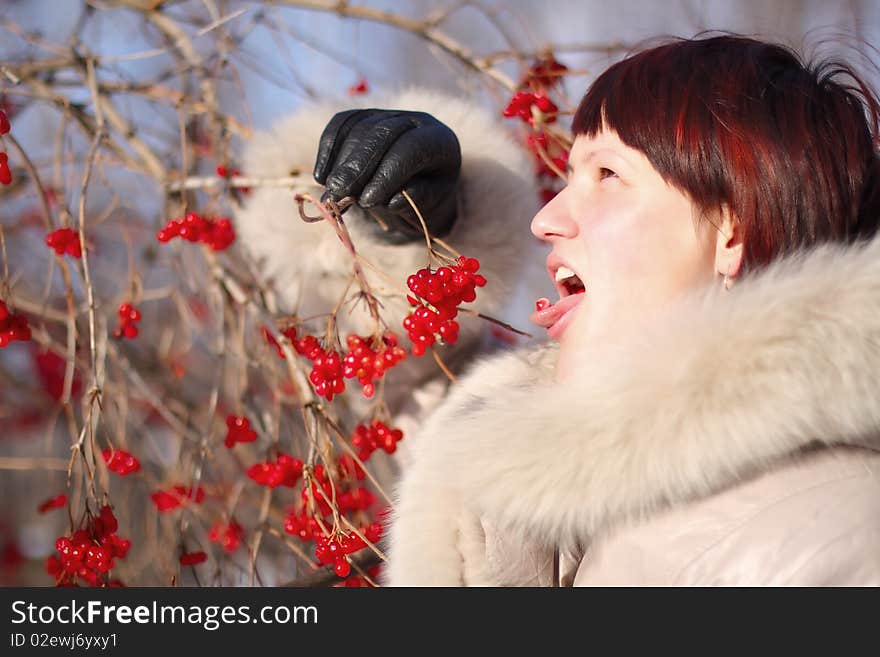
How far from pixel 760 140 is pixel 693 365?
0.25 m

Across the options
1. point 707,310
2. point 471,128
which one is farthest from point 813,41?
point 471,128

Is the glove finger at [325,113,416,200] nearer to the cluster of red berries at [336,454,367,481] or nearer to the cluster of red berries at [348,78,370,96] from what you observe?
the cluster of red berries at [336,454,367,481]

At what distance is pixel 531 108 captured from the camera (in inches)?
53.5

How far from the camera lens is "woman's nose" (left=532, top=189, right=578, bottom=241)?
1001 millimetres

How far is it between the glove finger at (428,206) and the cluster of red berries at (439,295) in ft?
0.44

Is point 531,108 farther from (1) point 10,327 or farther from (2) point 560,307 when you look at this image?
(1) point 10,327

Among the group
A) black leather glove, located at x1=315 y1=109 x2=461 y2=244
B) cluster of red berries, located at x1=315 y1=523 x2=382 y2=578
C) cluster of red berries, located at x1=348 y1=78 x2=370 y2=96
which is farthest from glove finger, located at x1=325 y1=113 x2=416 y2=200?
cluster of red berries, located at x1=348 y1=78 x2=370 y2=96

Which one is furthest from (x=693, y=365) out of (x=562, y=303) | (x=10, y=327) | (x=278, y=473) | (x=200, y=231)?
(x=10, y=327)

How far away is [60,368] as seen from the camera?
2574mm

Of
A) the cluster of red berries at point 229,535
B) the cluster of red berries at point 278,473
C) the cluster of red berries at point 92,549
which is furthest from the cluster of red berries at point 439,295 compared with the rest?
the cluster of red berries at point 229,535

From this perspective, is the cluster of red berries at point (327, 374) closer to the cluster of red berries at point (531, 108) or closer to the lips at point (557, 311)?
the lips at point (557, 311)

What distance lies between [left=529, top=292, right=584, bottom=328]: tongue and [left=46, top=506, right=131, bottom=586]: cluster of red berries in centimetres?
57

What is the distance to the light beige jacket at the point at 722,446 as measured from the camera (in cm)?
79
